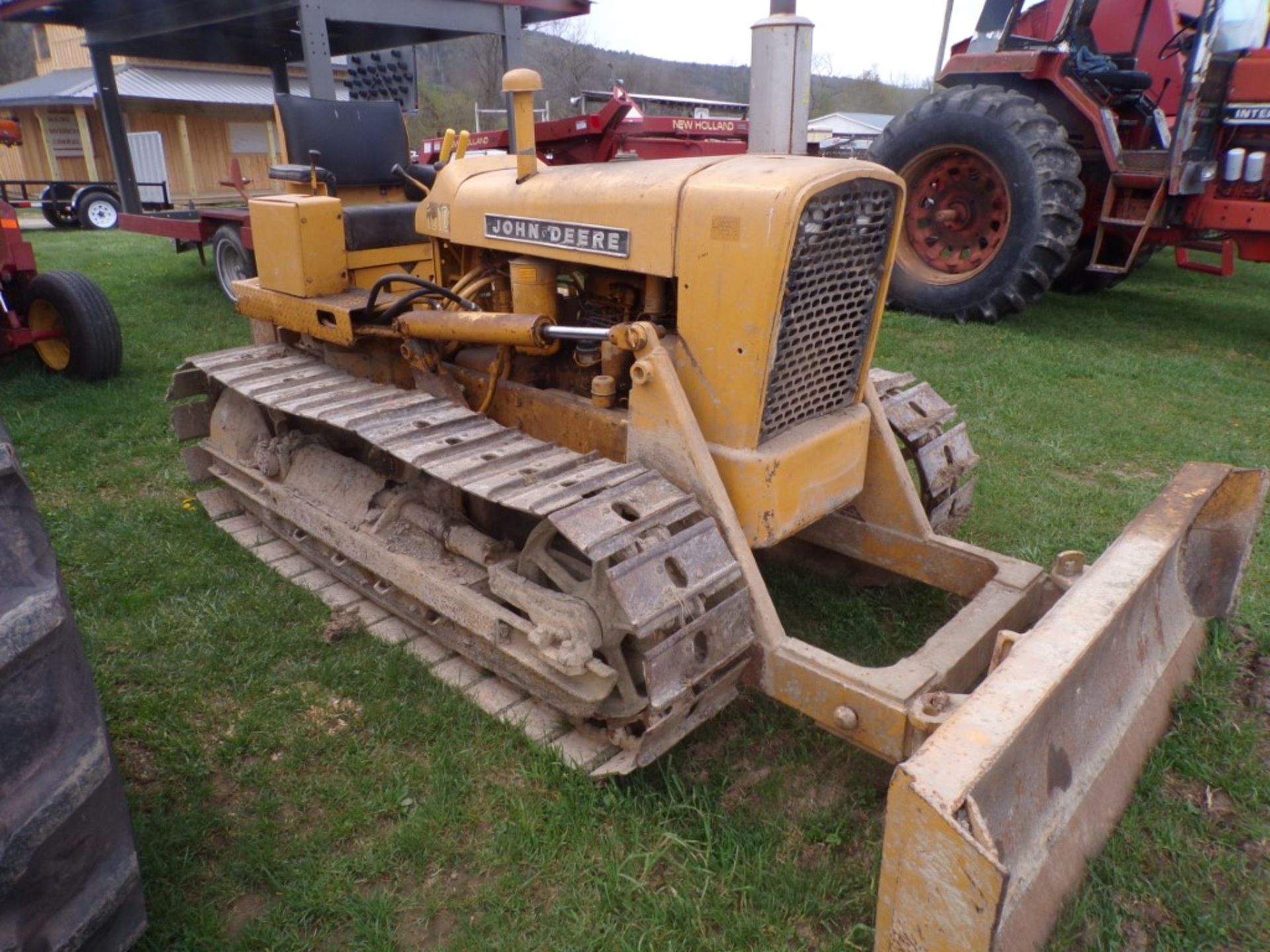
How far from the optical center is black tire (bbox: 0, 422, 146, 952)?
1.63 m

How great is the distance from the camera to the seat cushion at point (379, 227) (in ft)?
14.1

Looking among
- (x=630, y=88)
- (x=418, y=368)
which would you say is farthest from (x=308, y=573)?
(x=630, y=88)

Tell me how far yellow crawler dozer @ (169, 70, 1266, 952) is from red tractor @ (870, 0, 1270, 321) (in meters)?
4.55

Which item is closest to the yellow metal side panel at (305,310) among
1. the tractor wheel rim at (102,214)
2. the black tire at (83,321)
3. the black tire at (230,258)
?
the black tire at (83,321)

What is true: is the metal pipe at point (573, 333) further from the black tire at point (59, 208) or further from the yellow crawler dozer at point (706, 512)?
the black tire at point (59, 208)

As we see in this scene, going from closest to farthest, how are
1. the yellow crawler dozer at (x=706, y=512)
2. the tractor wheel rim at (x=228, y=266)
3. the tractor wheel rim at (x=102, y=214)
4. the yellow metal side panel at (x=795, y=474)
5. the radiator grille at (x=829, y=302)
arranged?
the yellow crawler dozer at (x=706, y=512) < the radiator grille at (x=829, y=302) < the yellow metal side panel at (x=795, y=474) < the tractor wheel rim at (x=228, y=266) < the tractor wheel rim at (x=102, y=214)

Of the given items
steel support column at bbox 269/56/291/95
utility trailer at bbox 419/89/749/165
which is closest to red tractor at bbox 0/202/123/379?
utility trailer at bbox 419/89/749/165

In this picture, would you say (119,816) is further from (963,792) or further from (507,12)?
(507,12)

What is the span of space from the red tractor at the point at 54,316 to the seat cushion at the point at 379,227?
2563 millimetres

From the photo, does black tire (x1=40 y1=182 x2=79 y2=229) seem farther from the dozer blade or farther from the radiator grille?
the dozer blade

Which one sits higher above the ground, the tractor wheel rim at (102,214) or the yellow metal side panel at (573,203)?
the yellow metal side panel at (573,203)

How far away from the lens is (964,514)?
12.3 ft

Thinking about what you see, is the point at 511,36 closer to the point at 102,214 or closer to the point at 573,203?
the point at 573,203

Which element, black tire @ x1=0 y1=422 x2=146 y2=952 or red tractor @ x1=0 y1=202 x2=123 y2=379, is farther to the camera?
red tractor @ x1=0 y1=202 x2=123 y2=379
